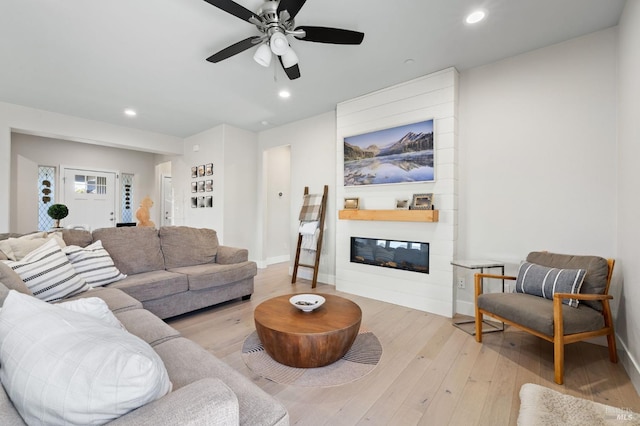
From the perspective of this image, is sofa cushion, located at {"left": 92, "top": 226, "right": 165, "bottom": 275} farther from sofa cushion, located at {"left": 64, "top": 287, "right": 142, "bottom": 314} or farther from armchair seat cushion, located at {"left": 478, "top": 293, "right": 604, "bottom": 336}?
armchair seat cushion, located at {"left": 478, "top": 293, "right": 604, "bottom": 336}

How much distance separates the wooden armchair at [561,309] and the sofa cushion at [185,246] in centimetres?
304

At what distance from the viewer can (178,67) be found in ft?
9.86

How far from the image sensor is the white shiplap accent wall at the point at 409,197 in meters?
3.02

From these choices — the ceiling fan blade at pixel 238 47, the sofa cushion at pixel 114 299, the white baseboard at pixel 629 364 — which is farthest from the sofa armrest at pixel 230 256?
the white baseboard at pixel 629 364

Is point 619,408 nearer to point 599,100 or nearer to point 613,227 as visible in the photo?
point 613,227

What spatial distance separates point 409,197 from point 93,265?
129 inches

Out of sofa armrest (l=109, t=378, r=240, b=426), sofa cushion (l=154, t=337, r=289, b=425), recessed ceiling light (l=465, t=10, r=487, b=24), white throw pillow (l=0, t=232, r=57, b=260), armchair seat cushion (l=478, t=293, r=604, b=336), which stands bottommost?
armchair seat cushion (l=478, t=293, r=604, b=336)

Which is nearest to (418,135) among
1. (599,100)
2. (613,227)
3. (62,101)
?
(599,100)

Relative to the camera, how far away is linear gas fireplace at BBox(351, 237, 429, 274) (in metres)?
3.24

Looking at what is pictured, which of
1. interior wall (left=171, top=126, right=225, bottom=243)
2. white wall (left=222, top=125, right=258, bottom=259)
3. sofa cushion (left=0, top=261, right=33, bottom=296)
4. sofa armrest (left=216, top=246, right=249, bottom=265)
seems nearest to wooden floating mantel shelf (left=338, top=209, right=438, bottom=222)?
sofa armrest (left=216, top=246, right=249, bottom=265)

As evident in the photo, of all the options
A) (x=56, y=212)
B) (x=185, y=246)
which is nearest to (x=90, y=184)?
(x=56, y=212)

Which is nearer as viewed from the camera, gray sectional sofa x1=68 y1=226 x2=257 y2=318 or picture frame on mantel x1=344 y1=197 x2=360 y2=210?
gray sectional sofa x1=68 y1=226 x2=257 y2=318

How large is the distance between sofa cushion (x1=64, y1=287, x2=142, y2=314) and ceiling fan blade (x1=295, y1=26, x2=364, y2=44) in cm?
231

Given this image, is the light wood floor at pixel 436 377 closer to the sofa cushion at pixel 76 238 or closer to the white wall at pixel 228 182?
the sofa cushion at pixel 76 238
